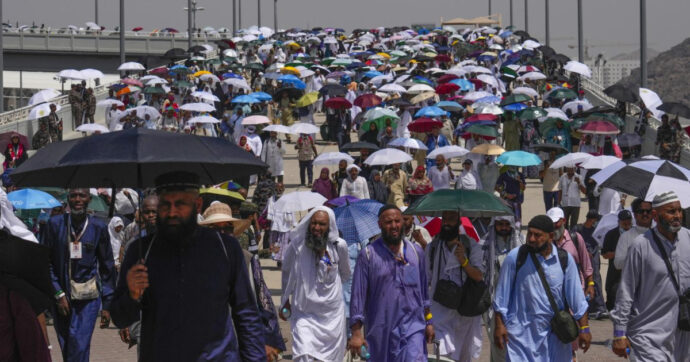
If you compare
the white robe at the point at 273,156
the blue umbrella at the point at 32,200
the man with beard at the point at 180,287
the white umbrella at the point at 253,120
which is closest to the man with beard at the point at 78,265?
the man with beard at the point at 180,287

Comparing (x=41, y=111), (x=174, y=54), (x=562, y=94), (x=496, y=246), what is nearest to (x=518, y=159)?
(x=496, y=246)

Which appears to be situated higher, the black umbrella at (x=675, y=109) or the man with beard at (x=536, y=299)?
the black umbrella at (x=675, y=109)

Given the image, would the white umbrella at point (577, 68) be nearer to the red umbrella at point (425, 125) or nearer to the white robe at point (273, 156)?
the red umbrella at point (425, 125)

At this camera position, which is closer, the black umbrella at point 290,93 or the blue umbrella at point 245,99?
the blue umbrella at point 245,99

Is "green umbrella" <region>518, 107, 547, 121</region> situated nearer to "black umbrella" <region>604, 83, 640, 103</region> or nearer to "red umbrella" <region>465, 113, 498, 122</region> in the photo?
"red umbrella" <region>465, 113, 498, 122</region>

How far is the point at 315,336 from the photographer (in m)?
10.0

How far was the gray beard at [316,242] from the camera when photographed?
9.84 m

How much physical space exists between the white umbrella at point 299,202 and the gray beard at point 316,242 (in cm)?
480

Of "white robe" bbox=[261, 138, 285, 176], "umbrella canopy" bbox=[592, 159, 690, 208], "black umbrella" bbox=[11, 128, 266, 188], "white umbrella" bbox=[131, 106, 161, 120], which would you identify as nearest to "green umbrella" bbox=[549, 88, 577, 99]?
"white umbrella" bbox=[131, 106, 161, 120]

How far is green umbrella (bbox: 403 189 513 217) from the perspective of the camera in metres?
10.1

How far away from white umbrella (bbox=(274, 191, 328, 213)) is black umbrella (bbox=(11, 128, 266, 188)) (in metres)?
8.30

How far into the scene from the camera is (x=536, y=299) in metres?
8.55

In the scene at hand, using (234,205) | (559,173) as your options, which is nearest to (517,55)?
(559,173)

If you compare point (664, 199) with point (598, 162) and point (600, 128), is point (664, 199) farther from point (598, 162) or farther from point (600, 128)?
point (600, 128)
